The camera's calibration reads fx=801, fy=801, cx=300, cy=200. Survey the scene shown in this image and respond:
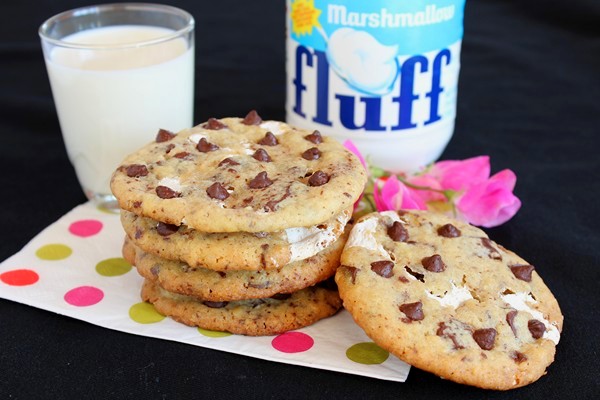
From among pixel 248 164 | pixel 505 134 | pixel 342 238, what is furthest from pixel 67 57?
pixel 505 134

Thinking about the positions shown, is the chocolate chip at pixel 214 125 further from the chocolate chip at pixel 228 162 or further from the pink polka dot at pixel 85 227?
the pink polka dot at pixel 85 227

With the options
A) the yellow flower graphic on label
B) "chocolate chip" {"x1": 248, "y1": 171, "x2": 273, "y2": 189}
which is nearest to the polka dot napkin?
"chocolate chip" {"x1": 248, "y1": 171, "x2": 273, "y2": 189}

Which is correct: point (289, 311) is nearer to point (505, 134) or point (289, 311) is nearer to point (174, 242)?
point (174, 242)

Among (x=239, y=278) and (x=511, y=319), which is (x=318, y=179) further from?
(x=511, y=319)

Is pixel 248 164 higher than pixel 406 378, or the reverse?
pixel 248 164

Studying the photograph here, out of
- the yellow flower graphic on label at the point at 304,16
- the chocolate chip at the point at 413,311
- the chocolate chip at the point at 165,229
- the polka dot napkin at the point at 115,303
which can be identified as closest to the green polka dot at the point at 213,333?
the polka dot napkin at the point at 115,303

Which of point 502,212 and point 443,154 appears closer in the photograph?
point 502,212

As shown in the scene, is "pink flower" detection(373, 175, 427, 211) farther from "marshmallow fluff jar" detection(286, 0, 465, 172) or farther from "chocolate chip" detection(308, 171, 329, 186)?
"chocolate chip" detection(308, 171, 329, 186)
